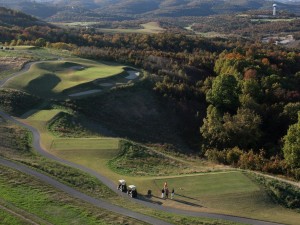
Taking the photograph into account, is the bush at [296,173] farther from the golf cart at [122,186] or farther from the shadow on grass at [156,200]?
the golf cart at [122,186]

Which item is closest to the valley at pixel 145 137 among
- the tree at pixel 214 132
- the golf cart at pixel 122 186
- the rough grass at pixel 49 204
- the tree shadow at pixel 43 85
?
the rough grass at pixel 49 204

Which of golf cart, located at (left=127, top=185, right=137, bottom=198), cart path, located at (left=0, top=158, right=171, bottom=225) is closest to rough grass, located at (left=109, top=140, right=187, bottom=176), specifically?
golf cart, located at (left=127, top=185, right=137, bottom=198)

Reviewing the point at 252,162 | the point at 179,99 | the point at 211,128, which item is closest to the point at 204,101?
the point at 179,99

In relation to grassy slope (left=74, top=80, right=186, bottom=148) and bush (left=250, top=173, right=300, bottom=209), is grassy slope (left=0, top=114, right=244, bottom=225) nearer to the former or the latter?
bush (left=250, top=173, right=300, bottom=209)

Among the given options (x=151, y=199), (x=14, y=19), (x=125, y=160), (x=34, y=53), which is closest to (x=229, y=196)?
(x=151, y=199)

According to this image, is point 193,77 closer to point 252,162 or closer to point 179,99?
point 179,99

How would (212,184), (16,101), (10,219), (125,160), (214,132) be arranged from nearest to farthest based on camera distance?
(10,219) < (212,184) < (125,160) < (214,132) < (16,101)

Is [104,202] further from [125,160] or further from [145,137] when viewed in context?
[145,137]
